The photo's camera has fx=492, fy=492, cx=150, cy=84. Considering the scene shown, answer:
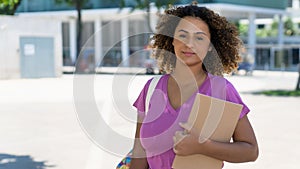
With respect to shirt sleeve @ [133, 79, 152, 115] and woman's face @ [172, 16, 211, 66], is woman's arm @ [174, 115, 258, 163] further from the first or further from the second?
shirt sleeve @ [133, 79, 152, 115]

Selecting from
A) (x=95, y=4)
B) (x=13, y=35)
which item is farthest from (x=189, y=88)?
(x=95, y=4)

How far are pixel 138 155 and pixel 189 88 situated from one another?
0.37 m

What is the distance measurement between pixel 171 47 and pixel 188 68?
9.3 inches

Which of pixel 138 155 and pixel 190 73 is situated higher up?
pixel 190 73

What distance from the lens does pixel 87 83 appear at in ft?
5.88

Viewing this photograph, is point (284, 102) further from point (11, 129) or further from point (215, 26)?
point (215, 26)

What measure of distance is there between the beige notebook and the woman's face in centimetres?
26

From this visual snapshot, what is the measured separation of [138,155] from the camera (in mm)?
2021

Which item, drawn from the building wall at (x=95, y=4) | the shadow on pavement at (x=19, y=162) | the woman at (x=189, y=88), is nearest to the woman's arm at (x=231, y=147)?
the woman at (x=189, y=88)

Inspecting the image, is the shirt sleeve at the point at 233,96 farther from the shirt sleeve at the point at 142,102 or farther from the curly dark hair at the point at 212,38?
the shirt sleeve at the point at 142,102

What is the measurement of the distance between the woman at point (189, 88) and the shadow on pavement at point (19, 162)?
4764 mm

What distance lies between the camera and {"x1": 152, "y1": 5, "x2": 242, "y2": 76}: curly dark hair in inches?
74.7

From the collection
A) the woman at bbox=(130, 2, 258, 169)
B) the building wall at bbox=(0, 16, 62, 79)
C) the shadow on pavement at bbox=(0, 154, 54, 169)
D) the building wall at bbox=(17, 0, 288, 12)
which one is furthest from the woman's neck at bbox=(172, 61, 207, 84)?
the building wall at bbox=(17, 0, 288, 12)

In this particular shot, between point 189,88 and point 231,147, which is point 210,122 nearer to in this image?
point 231,147
